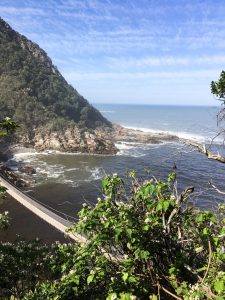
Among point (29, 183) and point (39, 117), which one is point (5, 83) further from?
point (29, 183)

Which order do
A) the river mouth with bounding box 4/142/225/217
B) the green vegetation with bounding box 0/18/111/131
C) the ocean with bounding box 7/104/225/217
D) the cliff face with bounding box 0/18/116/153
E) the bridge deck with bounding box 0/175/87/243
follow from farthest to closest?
the green vegetation with bounding box 0/18/111/131 → the cliff face with bounding box 0/18/116/153 → the river mouth with bounding box 4/142/225/217 → the ocean with bounding box 7/104/225/217 → the bridge deck with bounding box 0/175/87/243

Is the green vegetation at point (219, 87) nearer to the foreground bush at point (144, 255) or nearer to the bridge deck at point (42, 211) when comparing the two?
the foreground bush at point (144, 255)

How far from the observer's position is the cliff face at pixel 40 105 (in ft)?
219

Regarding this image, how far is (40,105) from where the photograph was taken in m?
82.8

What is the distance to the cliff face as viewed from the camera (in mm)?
66625

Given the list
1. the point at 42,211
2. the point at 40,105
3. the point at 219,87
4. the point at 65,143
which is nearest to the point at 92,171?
the point at 65,143

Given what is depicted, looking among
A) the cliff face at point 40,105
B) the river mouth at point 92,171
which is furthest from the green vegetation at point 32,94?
the river mouth at point 92,171

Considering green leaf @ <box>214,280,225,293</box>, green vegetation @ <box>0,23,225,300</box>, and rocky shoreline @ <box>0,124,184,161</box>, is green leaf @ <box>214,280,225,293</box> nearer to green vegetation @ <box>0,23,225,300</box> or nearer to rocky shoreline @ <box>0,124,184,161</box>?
green vegetation @ <box>0,23,225,300</box>

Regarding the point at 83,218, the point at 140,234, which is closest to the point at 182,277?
the point at 140,234

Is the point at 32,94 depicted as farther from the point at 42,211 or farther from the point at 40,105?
the point at 42,211

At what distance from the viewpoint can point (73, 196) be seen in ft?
128

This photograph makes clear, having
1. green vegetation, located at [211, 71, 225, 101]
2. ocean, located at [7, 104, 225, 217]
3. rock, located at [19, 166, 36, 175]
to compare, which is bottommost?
ocean, located at [7, 104, 225, 217]

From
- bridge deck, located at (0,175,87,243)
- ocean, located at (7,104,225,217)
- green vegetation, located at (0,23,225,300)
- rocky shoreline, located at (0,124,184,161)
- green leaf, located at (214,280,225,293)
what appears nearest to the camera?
green leaf, located at (214,280,225,293)

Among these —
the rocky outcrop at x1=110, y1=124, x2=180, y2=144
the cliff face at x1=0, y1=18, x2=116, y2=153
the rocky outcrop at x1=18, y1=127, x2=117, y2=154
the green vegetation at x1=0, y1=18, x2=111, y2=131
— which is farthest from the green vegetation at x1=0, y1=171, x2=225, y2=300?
the rocky outcrop at x1=110, y1=124, x2=180, y2=144
